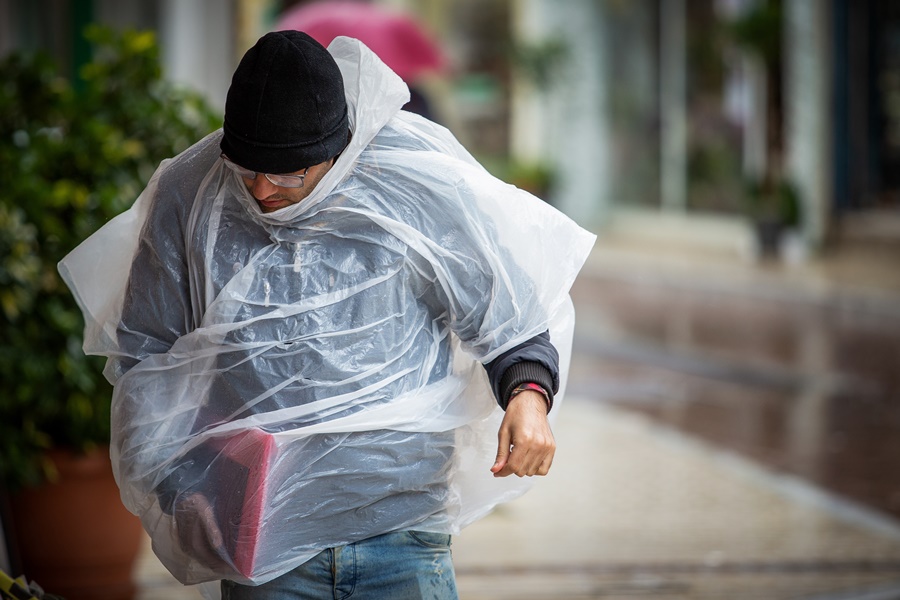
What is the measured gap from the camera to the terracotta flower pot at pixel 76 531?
434 centimetres

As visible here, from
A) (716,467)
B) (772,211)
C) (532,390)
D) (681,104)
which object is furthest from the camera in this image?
(681,104)

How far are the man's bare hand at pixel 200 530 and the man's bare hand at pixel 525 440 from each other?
508 mm

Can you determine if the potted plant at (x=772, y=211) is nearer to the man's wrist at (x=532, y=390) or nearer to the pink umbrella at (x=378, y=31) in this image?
the pink umbrella at (x=378, y=31)

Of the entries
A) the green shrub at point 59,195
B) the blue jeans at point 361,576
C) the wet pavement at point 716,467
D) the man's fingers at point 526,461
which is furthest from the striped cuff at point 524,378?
the wet pavement at point 716,467

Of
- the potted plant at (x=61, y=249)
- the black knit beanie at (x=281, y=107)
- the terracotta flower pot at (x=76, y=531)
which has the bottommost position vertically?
the terracotta flower pot at (x=76, y=531)

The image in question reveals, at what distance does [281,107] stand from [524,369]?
622mm

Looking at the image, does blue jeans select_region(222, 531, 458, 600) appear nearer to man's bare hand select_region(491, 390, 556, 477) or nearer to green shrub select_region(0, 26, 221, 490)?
man's bare hand select_region(491, 390, 556, 477)

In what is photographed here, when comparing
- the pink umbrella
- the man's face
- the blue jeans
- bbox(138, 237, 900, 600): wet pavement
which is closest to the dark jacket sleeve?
the blue jeans

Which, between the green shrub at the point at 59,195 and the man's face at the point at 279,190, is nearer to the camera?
the man's face at the point at 279,190

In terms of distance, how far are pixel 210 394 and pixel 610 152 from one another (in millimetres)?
18077

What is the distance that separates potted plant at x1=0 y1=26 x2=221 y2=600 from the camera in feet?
13.6

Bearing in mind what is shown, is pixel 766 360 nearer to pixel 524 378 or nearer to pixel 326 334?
pixel 524 378

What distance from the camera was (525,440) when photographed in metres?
2.09

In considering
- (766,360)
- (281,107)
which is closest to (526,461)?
(281,107)
